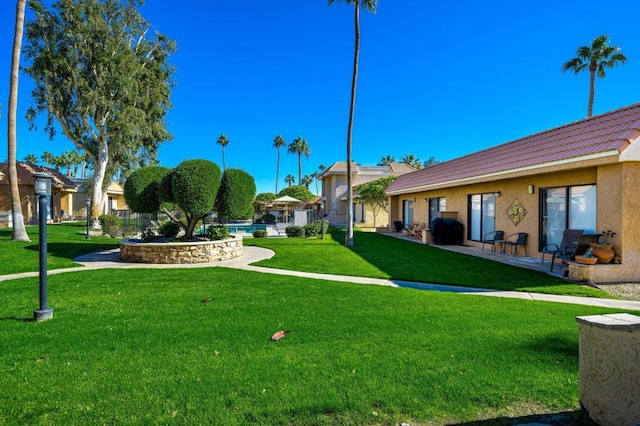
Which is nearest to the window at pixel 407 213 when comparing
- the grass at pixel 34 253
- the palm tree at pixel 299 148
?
the grass at pixel 34 253

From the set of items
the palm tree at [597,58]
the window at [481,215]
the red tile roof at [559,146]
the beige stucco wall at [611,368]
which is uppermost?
the palm tree at [597,58]

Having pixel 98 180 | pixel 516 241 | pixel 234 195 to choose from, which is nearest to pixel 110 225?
pixel 98 180

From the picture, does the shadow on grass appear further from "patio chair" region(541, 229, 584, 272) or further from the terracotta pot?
"patio chair" region(541, 229, 584, 272)

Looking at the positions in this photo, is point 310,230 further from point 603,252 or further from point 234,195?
point 603,252

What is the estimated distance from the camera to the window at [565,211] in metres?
9.25

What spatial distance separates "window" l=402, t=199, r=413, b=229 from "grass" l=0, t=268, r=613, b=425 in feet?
50.8

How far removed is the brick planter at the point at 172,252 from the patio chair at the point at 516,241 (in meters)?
9.90

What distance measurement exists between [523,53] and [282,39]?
13.3 meters

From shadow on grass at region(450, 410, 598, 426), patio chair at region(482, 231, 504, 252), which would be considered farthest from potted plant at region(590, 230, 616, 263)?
shadow on grass at region(450, 410, 598, 426)

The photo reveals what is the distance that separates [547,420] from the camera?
2.69 metres

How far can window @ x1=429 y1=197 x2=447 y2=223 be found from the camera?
1752cm

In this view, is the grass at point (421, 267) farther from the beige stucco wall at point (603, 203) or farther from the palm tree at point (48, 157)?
the palm tree at point (48, 157)

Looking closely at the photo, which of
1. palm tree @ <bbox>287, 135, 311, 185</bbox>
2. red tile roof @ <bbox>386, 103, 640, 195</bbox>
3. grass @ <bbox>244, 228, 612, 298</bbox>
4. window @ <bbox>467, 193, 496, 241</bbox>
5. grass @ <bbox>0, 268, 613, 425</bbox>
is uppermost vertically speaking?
palm tree @ <bbox>287, 135, 311, 185</bbox>

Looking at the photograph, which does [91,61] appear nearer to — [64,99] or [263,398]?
[64,99]
